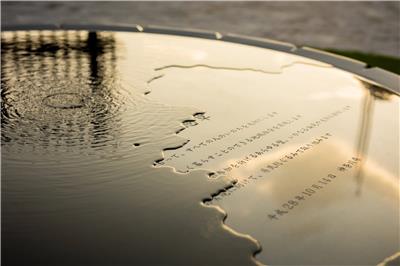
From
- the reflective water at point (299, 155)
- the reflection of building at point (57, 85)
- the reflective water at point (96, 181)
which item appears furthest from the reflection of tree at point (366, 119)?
the reflection of building at point (57, 85)

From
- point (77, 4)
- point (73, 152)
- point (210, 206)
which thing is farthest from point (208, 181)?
point (77, 4)

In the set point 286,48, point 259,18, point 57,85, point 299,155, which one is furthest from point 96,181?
point 259,18

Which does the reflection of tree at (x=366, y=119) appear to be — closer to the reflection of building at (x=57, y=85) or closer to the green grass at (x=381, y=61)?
the reflection of building at (x=57, y=85)

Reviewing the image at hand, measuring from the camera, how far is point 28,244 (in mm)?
1060

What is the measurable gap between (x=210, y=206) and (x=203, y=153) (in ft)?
0.89

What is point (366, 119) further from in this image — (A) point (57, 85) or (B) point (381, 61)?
(B) point (381, 61)

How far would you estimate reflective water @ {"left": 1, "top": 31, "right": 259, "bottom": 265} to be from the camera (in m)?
1.05

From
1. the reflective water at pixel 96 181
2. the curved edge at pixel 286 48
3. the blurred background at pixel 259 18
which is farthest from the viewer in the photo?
the blurred background at pixel 259 18

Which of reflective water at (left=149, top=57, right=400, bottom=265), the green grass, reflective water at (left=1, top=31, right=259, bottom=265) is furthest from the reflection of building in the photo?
the green grass

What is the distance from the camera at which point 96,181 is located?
1.30 meters

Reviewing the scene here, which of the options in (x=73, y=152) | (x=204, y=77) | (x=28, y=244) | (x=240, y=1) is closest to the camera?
(x=28, y=244)

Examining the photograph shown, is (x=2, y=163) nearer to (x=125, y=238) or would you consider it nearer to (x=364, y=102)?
(x=125, y=238)

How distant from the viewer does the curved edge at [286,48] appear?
2.04m

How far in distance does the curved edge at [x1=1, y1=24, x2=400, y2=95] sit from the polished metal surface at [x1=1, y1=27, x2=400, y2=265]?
45 millimetres
